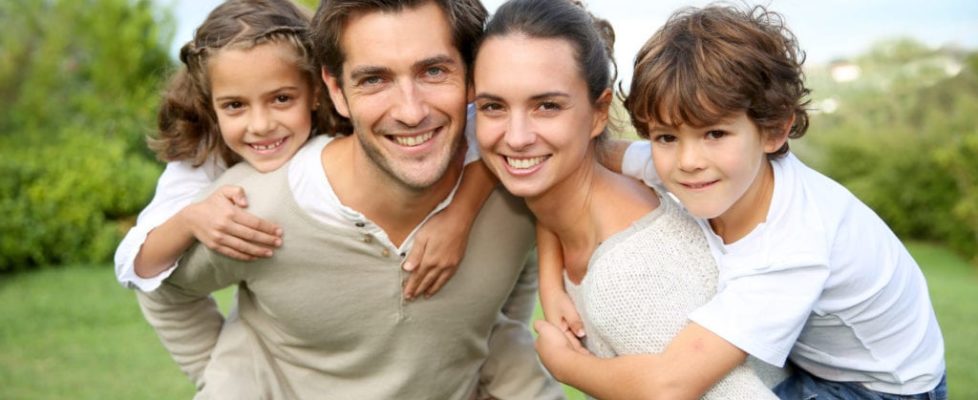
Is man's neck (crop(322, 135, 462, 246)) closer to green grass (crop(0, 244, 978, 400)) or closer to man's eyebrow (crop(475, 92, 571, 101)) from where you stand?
man's eyebrow (crop(475, 92, 571, 101))

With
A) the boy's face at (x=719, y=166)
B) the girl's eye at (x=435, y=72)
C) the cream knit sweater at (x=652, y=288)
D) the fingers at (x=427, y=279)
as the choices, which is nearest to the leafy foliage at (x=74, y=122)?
the fingers at (x=427, y=279)

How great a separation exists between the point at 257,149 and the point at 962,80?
1351cm

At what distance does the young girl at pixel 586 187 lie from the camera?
2.90m

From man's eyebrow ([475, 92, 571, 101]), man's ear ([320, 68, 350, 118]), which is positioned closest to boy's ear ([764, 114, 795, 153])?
man's eyebrow ([475, 92, 571, 101])

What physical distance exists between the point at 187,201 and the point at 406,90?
1017 millimetres

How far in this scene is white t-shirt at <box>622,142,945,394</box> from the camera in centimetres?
279

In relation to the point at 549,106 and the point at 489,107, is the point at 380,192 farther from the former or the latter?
the point at 549,106

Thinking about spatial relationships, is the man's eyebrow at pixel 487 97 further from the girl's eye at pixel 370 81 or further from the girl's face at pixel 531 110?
the girl's eye at pixel 370 81

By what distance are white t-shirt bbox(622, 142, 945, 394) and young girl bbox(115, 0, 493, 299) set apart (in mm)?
762

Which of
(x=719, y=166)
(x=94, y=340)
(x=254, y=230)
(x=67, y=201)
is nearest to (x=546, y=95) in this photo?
(x=719, y=166)

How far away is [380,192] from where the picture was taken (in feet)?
11.2

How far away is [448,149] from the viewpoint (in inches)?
130

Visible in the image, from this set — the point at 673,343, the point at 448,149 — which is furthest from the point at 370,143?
the point at 673,343

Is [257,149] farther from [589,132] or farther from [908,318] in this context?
[908,318]
